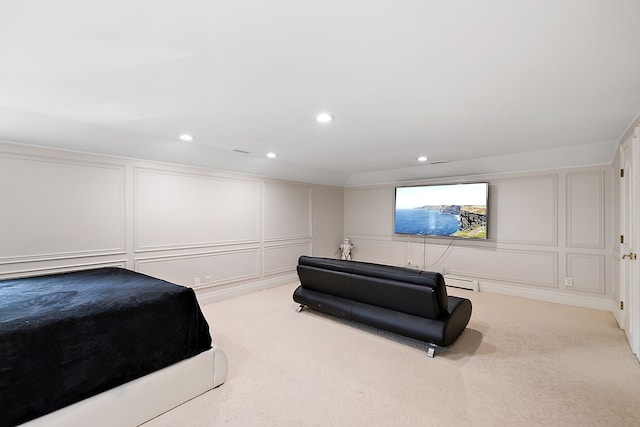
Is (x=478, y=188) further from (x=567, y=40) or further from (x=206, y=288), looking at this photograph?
(x=206, y=288)

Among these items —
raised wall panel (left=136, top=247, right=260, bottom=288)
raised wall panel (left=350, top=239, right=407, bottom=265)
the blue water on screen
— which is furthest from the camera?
raised wall panel (left=350, top=239, right=407, bottom=265)

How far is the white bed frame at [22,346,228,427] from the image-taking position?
159 centimetres

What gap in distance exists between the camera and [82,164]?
10.6ft

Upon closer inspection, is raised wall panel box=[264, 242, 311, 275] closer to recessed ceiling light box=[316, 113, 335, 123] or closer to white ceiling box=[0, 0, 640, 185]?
white ceiling box=[0, 0, 640, 185]

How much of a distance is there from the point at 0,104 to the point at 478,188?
235 inches

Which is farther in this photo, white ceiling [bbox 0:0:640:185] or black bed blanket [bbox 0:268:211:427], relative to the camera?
black bed blanket [bbox 0:268:211:427]

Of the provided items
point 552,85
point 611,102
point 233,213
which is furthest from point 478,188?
point 233,213

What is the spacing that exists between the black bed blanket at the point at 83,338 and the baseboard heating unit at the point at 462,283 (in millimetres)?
4433

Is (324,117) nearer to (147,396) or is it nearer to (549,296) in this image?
(147,396)

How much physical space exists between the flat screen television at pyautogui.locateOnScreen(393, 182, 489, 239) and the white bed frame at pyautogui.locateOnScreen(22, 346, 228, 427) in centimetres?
441

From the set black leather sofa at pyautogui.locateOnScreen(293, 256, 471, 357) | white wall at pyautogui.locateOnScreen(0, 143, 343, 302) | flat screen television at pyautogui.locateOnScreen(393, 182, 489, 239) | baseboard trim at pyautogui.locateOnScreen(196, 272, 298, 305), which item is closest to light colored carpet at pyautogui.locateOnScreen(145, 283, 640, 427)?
black leather sofa at pyautogui.locateOnScreen(293, 256, 471, 357)

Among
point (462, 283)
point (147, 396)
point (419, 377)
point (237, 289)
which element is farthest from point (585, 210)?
point (147, 396)

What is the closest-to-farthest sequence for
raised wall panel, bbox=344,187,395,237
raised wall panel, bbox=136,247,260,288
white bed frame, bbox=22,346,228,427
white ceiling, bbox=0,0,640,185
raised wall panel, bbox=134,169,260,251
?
1. white ceiling, bbox=0,0,640,185
2. white bed frame, bbox=22,346,228,427
3. raised wall panel, bbox=134,169,260,251
4. raised wall panel, bbox=136,247,260,288
5. raised wall panel, bbox=344,187,395,237

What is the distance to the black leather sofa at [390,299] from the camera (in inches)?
104
